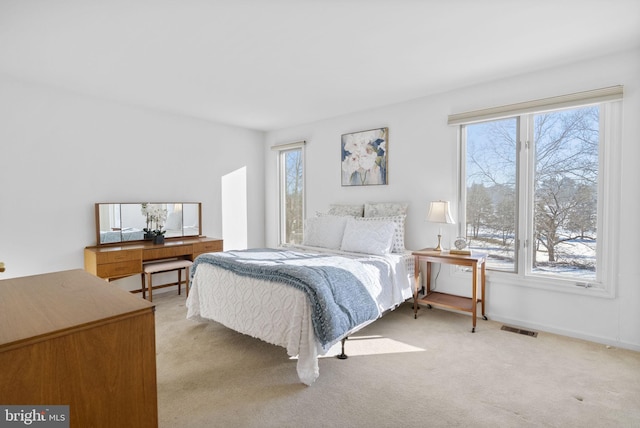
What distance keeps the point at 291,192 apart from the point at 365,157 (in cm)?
156

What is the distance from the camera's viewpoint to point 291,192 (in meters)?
5.37

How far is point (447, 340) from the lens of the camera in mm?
2859

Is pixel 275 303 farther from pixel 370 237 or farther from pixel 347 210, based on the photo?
pixel 347 210

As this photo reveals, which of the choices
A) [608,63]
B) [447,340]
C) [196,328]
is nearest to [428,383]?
[447,340]

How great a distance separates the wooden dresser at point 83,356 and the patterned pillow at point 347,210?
126 inches

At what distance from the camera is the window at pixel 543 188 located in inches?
109

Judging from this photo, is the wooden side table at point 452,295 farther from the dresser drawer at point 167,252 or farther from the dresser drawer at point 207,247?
the dresser drawer at point 167,252

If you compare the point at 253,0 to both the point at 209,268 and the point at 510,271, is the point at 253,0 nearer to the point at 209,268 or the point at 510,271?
the point at 209,268

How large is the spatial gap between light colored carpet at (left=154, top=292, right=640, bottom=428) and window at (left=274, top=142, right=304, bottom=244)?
2.47m

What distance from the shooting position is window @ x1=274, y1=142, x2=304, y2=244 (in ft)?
17.1

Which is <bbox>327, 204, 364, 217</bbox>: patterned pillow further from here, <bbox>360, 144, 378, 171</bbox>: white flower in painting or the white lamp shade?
the white lamp shade

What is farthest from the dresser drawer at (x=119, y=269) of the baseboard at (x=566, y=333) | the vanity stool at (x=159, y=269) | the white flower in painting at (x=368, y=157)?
the baseboard at (x=566, y=333)

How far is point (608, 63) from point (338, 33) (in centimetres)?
228

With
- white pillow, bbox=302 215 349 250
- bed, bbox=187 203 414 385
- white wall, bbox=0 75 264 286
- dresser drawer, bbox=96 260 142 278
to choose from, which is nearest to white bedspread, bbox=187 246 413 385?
bed, bbox=187 203 414 385
